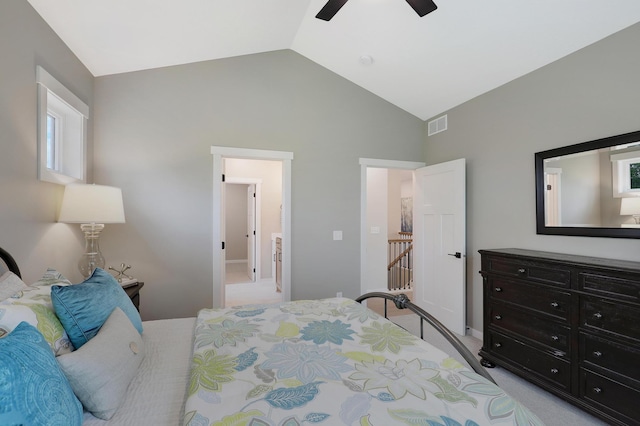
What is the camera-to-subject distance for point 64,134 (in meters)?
2.77

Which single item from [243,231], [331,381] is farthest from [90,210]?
[243,231]

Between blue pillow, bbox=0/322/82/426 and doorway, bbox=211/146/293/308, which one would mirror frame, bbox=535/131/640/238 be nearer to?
doorway, bbox=211/146/293/308

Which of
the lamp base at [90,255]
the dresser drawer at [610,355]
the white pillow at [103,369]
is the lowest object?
the dresser drawer at [610,355]

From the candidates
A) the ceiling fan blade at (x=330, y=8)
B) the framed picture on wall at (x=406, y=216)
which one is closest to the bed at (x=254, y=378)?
the ceiling fan blade at (x=330, y=8)

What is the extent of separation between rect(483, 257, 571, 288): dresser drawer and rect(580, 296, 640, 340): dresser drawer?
0.18m

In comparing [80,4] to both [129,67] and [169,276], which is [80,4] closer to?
[129,67]

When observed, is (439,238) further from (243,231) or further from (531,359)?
(243,231)

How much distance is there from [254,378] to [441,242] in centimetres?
317

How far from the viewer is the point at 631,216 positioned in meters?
2.20

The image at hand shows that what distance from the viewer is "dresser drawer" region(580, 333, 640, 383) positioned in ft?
6.07

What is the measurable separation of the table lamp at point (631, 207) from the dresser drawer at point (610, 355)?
0.89 m

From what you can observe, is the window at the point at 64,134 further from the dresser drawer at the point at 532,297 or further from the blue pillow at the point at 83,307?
the dresser drawer at the point at 532,297

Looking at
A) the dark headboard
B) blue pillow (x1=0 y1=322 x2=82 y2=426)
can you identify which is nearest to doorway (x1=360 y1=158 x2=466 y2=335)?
the dark headboard

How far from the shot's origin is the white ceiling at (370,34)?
2.28m
